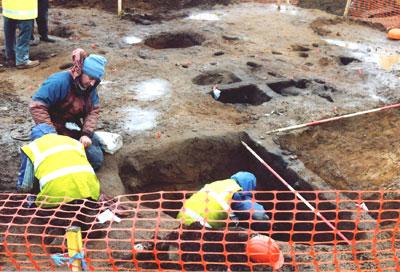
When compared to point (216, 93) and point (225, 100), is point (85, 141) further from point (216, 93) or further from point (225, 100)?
point (225, 100)

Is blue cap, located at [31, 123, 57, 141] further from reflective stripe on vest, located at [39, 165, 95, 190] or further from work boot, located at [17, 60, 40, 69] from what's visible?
work boot, located at [17, 60, 40, 69]

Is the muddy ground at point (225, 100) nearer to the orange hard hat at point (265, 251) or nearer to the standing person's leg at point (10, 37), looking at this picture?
the standing person's leg at point (10, 37)

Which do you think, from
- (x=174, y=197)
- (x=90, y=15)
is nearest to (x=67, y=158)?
(x=174, y=197)

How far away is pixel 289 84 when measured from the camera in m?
8.88

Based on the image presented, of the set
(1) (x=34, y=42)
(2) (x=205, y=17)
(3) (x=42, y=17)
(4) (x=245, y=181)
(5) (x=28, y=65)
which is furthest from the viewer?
(2) (x=205, y=17)

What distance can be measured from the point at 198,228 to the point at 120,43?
6675 millimetres

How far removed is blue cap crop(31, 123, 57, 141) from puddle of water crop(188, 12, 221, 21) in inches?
310

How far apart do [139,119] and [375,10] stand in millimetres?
10180

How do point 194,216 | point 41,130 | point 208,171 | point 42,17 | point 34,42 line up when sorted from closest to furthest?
1. point 194,216
2. point 41,130
3. point 208,171
4. point 42,17
5. point 34,42

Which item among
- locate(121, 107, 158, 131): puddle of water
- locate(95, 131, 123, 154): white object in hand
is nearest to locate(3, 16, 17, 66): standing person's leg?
locate(121, 107, 158, 131): puddle of water

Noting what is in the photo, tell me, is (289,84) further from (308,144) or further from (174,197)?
(174,197)

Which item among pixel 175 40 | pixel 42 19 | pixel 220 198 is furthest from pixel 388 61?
pixel 42 19

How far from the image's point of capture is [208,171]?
721cm

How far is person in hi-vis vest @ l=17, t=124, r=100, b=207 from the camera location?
15.0 feet
